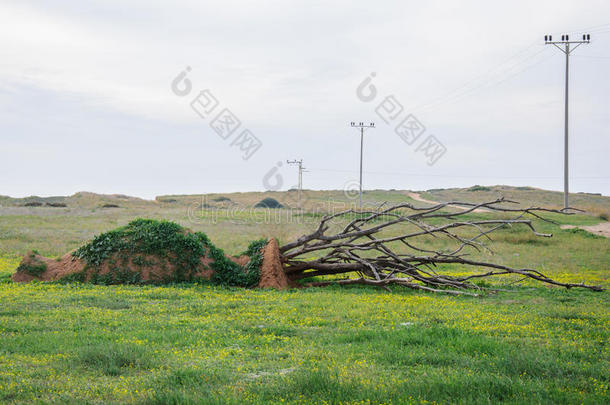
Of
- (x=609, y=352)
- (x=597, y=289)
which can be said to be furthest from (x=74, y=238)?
(x=609, y=352)

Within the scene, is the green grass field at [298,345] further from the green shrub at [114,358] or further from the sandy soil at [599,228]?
the sandy soil at [599,228]

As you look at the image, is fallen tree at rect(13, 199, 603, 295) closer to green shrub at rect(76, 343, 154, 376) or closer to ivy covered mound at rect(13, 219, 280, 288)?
ivy covered mound at rect(13, 219, 280, 288)

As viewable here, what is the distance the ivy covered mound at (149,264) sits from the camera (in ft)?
48.9

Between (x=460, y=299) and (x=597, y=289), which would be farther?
(x=597, y=289)

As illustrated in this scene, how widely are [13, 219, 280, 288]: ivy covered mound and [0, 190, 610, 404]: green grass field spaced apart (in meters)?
0.82

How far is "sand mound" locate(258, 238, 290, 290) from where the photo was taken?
48.5 feet

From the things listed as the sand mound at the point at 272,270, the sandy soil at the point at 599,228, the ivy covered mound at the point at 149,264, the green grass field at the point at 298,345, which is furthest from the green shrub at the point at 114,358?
the sandy soil at the point at 599,228

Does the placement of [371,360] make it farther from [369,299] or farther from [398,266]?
[398,266]

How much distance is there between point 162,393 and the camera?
534 centimetres

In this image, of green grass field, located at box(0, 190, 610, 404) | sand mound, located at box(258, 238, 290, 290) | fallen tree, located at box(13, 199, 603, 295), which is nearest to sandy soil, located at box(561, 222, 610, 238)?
fallen tree, located at box(13, 199, 603, 295)

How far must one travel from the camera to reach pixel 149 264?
15.0 metres

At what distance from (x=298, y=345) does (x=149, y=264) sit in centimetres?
847

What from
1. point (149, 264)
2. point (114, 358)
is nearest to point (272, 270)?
point (149, 264)

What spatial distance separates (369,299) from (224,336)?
507 centimetres
